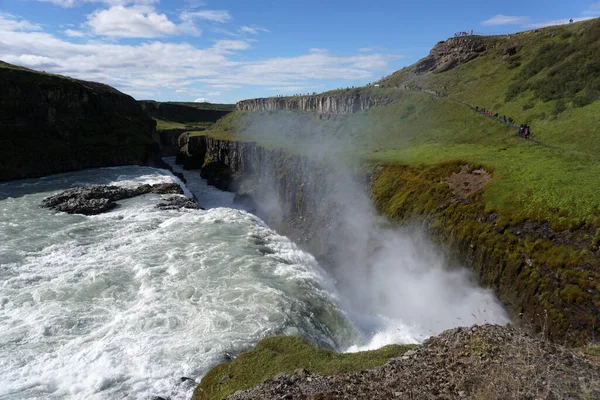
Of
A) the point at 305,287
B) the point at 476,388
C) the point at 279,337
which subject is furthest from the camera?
the point at 305,287

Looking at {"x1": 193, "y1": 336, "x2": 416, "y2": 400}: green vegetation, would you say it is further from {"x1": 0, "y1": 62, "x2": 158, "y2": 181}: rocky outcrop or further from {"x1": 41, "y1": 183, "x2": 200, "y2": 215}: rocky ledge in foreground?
{"x1": 0, "y1": 62, "x2": 158, "y2": 181}: rocky outcrop

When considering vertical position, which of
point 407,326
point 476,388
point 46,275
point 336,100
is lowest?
point 407,326

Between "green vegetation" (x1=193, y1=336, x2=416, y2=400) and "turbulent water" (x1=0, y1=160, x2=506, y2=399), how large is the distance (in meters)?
1.54

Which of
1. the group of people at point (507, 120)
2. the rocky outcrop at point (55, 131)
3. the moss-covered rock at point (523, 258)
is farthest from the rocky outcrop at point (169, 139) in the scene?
the moss-covered rock at point (523, 258)

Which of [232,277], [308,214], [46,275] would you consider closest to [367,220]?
[308,214]

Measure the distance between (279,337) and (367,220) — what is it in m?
24.7

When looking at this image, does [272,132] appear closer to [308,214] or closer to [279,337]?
[308,214]

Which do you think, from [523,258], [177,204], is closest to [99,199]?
[177,204]

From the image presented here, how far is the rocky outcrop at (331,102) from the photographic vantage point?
94.5 meters

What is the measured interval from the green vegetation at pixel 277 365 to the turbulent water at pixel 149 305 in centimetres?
154

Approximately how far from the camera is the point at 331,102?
104375 mm

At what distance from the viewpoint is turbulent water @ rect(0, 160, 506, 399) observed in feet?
60.0

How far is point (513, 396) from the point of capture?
10.2 metres

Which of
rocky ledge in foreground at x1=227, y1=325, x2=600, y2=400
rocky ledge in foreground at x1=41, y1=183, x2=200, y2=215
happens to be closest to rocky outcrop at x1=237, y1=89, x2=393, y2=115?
rocky ledge in foreground at x1=41, y1=183, x2=200, y2=215
